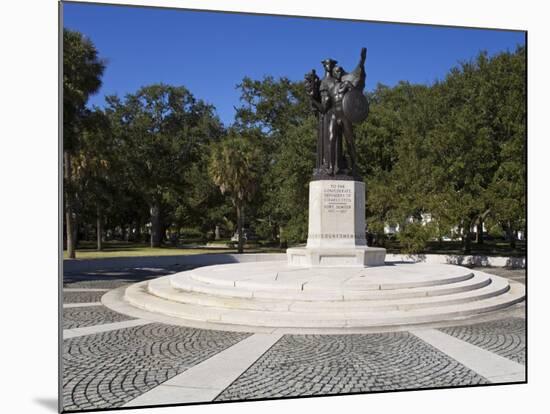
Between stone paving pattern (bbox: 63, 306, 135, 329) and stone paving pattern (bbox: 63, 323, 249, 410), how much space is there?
104cm

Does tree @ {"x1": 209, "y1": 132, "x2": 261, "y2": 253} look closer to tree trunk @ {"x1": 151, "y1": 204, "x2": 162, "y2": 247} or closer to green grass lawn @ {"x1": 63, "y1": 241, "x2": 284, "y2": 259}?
green grass lawn @ {"x1": 63, "y1": 241, "x2": 284, "y2": 259}

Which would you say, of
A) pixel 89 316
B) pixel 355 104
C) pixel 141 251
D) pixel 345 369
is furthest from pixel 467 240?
pixel 141 251

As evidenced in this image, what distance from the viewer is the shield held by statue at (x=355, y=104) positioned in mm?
14172

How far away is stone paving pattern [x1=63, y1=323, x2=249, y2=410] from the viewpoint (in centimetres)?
550

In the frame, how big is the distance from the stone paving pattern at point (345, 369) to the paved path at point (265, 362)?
12 mm

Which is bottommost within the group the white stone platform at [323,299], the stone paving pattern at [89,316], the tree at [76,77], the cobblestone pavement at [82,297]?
the cobblestone pavement at [82,297]

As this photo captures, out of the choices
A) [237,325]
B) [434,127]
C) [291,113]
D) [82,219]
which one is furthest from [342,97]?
[82,219]

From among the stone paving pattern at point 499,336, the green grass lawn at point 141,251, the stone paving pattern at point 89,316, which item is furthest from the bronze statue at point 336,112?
the green grass lawn at point 141,251

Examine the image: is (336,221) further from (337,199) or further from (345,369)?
(345,369)

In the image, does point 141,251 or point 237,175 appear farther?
point 237,175

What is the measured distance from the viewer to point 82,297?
12.9 metres

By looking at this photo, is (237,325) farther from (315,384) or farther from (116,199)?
(116,199)

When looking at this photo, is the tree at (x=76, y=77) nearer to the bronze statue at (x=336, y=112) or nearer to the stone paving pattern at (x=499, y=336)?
the bronze statue at (x=336, y=112)

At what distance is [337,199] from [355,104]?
280cm
